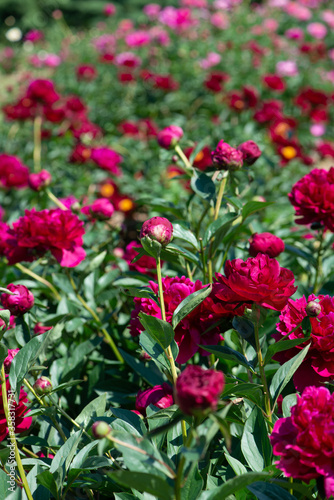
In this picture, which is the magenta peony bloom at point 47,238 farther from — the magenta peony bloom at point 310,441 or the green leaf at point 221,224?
the magenta peony bloom at point 310,441

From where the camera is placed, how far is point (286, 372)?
714 mm

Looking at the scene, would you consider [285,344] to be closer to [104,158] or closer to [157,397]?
[157,397]

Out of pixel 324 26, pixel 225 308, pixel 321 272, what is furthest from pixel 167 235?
pixel 324 26

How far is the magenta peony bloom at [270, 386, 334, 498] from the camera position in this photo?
0.54 meters

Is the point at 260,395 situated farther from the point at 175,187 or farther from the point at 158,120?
the point at 158,120

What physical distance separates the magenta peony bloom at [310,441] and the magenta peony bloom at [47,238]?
0.67 metres

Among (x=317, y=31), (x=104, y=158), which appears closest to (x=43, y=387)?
(x=104, y=158)

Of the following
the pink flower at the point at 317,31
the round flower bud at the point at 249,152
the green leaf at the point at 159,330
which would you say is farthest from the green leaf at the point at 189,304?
the pink flower at the point at 317,31

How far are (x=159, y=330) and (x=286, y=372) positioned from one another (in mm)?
200

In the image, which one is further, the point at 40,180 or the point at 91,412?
the point at 40,180

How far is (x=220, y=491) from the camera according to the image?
58 cm

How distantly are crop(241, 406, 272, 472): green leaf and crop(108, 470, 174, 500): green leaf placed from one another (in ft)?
0.66

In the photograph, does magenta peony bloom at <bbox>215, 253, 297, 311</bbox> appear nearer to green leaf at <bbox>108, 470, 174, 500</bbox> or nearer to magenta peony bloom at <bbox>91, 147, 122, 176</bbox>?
green leaf at <bbox>108, 470, 174, 500</bbox>

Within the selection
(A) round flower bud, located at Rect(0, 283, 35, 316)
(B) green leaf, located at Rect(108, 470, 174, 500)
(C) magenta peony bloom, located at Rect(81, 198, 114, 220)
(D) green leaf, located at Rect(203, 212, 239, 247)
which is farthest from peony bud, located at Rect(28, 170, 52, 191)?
(B) green leaf, located at Rect(108, 470, 174, 500)
